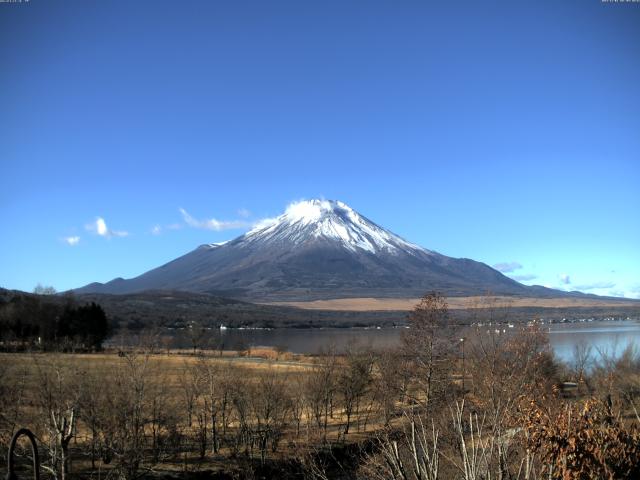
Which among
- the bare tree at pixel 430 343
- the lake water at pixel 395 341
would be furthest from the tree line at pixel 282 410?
the lake water at pixel 395 341

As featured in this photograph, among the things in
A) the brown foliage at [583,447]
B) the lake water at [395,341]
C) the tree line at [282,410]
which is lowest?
the lake water at [395,341]

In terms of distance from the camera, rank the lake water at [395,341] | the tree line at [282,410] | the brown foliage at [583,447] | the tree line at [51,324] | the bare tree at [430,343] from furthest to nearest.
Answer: the tree line at [51,324] → the lake water at [395,341] → the bare tree at [430,343] → the tree line at [282,410] → the brown foliage at [583,447]

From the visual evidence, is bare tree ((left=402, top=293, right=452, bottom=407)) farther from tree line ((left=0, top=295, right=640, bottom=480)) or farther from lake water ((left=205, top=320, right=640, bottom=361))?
lake water ((left=205, top=320, right=640, bottom=361))

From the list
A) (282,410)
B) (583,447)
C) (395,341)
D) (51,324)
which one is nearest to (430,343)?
(282,410)

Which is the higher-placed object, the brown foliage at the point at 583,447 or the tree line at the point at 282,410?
the brown foliage at the point at 583,447

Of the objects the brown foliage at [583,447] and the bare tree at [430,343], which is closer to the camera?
the brown foliage at [583,447]

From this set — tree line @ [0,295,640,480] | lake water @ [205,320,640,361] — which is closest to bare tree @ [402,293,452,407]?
tree line @ [0,295,640,480]

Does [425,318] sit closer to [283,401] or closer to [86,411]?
[283,401]

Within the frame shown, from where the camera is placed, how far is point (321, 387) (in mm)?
30125

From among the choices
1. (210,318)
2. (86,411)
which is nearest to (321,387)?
(86,411)

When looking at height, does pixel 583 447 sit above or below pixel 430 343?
above

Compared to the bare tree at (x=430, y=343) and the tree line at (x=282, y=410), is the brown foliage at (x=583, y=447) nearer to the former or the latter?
the tree line at (x=282, y=410)

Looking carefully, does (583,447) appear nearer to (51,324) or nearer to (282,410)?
(282,410)

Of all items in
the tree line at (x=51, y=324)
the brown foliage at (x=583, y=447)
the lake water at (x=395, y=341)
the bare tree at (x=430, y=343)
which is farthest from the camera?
the tree line at (x=51, y=324)
